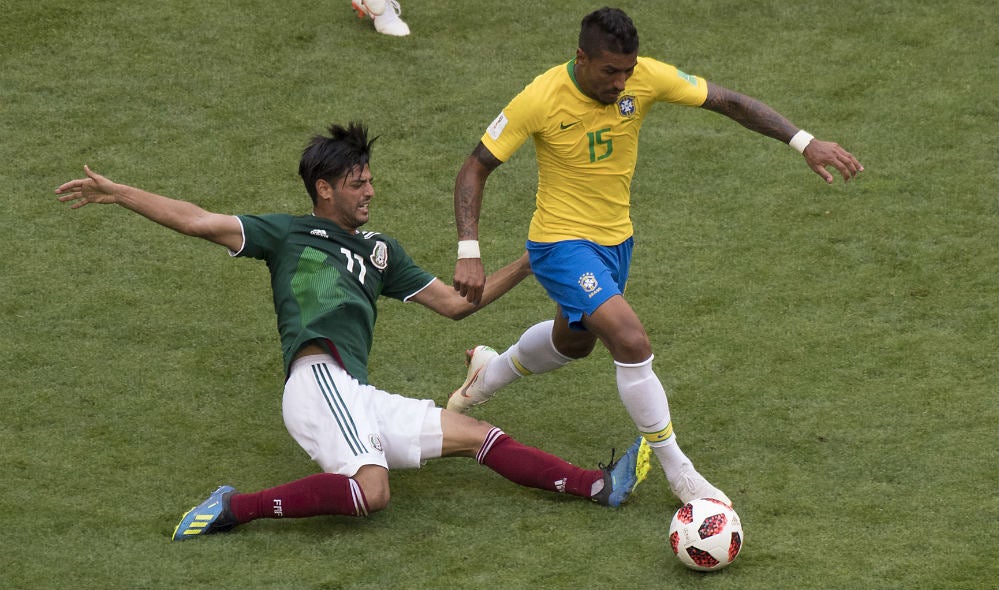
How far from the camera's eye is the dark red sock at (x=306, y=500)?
5.69 m

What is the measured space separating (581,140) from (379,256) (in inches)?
43.3

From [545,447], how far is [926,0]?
6701 millimetres

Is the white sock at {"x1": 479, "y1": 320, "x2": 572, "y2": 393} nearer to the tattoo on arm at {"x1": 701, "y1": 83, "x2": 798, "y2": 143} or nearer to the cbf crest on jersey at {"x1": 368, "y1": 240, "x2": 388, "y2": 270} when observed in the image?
the cbf crest on jersey at {"x1": 368, "y1": 240, "x2": 388, "y2": 270}

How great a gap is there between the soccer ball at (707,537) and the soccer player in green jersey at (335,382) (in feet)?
2.04

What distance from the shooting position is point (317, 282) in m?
6.08

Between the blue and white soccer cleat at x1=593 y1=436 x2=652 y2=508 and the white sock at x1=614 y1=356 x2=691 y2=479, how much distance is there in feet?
0.32

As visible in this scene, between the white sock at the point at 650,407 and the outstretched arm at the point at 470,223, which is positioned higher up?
the outstretched arm at the point at 470,223

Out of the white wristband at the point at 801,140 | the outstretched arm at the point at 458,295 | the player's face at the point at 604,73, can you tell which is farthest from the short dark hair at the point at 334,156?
the white wristband at the point at 801,140

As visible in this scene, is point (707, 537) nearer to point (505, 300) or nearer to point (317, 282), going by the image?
point (317, 282)

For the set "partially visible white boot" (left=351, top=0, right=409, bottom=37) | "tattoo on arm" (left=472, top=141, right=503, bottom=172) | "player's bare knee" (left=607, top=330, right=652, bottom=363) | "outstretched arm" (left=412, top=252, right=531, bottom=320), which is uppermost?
"tattoo on arm" (left=472, top=141, right=503, bottom=172)

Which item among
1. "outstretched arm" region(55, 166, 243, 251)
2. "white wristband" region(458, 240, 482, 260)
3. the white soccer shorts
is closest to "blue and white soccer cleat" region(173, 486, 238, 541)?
the white soccer shorts

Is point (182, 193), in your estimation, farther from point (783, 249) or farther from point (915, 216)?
→ point (915, 216)

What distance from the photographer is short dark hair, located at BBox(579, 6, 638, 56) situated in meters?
5.75

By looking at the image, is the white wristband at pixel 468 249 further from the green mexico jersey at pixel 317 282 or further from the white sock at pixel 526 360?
the white sock at pixel 526 360
